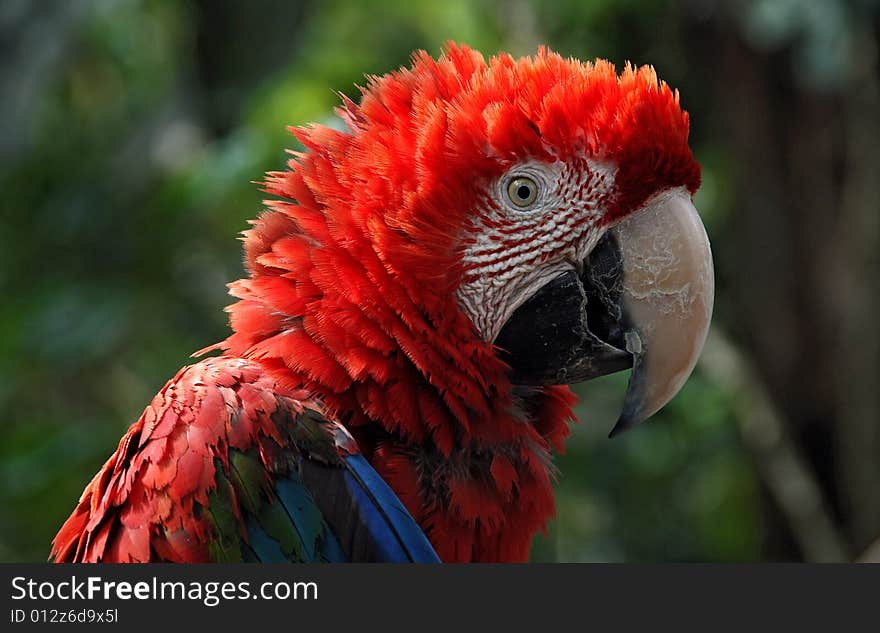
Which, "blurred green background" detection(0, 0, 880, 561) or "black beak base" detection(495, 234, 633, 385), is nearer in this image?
"black beak base" detection(495, 234, 633, 385)

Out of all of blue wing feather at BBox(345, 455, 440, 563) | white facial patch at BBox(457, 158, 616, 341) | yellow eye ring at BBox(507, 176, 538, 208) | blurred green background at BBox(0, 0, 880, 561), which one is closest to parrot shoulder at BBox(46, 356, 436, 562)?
blue wing feather at BBox(345, 455, 440, 563)

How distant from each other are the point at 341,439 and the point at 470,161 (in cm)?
38

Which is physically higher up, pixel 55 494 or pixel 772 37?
pixel 772 37

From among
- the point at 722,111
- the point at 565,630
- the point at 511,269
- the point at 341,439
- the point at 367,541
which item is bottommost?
Result: the point at 565,630

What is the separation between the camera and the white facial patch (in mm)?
1233

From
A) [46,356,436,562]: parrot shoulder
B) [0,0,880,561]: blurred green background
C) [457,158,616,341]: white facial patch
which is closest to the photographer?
[46,356,436,562]: parrot shoulder

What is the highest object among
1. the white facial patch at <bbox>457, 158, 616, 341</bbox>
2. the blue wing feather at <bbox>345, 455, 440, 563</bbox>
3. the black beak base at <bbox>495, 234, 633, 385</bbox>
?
the white facial patch at <bbox>457, 158, 616, 341</bbox>

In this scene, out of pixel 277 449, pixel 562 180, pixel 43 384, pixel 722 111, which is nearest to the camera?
pixel 277 449

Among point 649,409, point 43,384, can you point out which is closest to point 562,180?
point 649,409

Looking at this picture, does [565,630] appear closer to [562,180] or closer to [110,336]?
[562,180]

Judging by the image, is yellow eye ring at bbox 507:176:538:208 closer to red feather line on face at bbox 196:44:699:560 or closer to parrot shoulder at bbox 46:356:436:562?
red feather line on face at bbox 196:44:699:560

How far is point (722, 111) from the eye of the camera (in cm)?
301

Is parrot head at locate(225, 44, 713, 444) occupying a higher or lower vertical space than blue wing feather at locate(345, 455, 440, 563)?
higher

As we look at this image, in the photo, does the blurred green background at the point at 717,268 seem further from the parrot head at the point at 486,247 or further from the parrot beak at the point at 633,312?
the parrot beak at the point at 633,312
